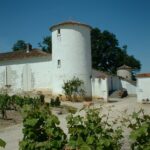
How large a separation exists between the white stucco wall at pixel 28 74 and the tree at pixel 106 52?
26.6 meters

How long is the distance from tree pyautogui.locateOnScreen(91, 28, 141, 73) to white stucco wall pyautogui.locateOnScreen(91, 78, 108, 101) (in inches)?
1145

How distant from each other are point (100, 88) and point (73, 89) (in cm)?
301

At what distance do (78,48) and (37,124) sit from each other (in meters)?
26.5

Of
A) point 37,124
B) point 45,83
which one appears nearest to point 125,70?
point 45,83

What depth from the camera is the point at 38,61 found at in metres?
37.0

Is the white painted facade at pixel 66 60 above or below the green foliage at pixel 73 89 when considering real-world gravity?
above

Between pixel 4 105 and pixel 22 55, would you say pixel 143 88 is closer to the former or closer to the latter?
pixel 4 105

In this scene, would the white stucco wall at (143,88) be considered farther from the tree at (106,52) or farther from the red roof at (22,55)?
the tree at (106,52)

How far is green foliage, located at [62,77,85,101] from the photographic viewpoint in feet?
107

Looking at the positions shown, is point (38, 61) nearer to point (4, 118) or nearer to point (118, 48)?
point (4, 118)

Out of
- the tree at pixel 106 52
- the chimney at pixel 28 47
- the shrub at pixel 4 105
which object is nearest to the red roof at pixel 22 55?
the chimney at pixel 28 47

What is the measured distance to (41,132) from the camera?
6.80 metres

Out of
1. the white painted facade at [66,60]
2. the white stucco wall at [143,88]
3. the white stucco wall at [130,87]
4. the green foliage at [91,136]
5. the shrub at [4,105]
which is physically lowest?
the green foliage at [91,136]

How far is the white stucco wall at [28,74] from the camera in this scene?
36438mm
